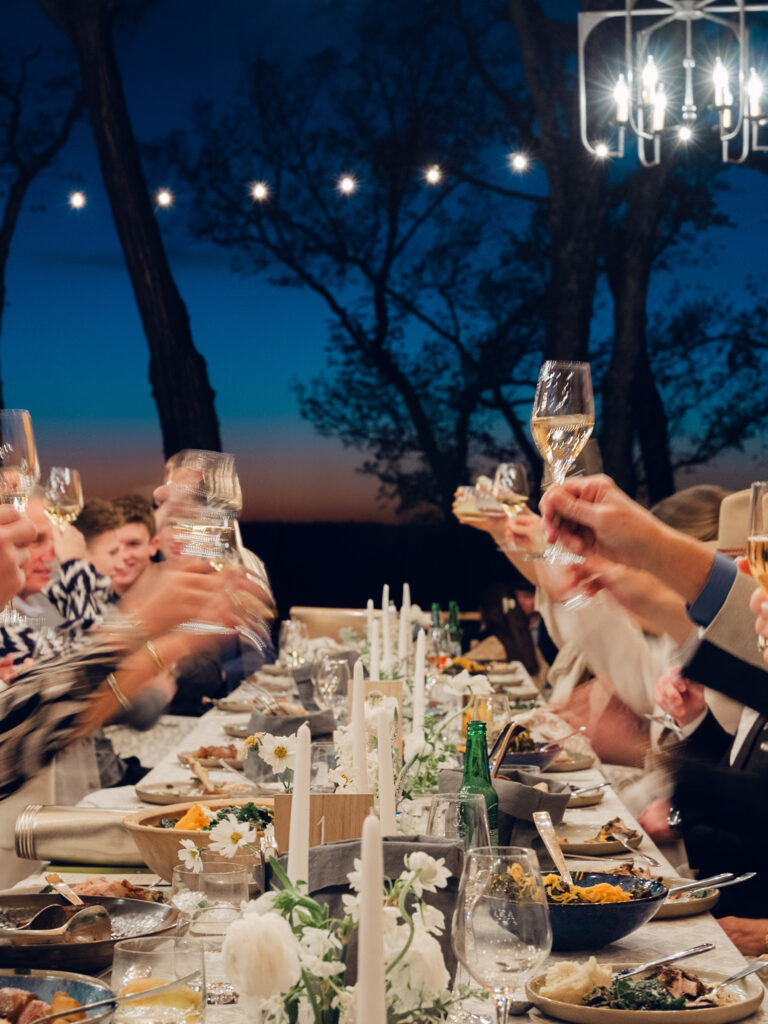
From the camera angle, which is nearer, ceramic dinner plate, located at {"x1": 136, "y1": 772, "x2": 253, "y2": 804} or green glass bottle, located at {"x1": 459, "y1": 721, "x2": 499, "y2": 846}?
green glass bottle, located at {"x1": 459, "y1": 721, "x2": 499, "y2": 846}

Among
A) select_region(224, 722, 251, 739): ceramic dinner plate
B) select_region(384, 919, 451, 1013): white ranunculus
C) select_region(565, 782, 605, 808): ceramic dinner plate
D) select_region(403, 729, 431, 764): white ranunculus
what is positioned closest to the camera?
select_region(384, 919, 451, 1013): white ranunculus

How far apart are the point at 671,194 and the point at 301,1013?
890 centimetres

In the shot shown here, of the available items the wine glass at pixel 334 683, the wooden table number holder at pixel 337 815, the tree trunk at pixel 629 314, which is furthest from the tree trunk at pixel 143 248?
the wooden table number holder at pixel 337 815

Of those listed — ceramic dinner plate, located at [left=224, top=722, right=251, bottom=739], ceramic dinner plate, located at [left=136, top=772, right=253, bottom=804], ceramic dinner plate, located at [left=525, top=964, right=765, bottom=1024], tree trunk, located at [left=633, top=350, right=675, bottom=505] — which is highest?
tree trunk, located at [left=633, top=350, right=675, bottom=505]

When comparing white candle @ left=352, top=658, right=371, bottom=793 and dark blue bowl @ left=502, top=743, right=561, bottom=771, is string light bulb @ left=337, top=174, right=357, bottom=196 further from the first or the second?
white candle @ left=352, top=658, right=371, bottom=793

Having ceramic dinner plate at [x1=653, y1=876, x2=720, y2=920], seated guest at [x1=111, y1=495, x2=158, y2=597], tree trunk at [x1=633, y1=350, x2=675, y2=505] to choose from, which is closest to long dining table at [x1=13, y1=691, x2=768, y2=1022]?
ceramic dinner plate at [x1=653, y1=876, x2=720, y2=920]

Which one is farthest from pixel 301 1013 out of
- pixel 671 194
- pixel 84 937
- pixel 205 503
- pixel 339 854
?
pixel 671 194

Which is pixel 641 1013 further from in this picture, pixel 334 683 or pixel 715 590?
pixel 334 683

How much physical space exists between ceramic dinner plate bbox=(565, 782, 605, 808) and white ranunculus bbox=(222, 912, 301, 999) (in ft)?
5.34

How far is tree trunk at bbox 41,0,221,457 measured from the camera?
839cm

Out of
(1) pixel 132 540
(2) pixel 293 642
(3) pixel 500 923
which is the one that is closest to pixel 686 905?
(3) pixel 500 923

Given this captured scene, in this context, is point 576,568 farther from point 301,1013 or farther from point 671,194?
point 671,194

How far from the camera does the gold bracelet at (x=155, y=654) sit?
1.54 meters

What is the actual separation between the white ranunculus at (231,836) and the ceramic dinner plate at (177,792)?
1.96 feet
